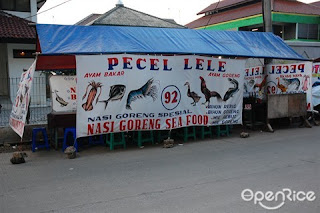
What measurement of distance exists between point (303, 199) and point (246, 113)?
6.56 metres

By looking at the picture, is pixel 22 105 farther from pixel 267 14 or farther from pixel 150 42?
pixel 267 14

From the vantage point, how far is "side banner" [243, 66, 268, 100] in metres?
11.6

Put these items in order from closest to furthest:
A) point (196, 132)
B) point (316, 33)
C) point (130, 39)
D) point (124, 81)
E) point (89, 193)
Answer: point (89, 193) → point (124, 81) → point (130, 39) → point (196, 132) → point (316, 33)

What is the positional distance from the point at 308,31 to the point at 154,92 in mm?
26040

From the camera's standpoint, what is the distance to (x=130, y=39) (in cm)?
871

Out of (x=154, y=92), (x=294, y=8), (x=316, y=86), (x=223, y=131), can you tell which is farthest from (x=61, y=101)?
(x=294, y=8)

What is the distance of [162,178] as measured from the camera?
5.78 m

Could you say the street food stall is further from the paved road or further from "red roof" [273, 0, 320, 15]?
"red roof" [273, 0, 320, 15]

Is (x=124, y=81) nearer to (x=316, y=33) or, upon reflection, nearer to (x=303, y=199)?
(x=303, y=199)

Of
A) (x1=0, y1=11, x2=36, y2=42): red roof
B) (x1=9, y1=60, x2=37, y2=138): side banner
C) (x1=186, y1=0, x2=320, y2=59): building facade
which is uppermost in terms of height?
(x1=186, y1=0, x2=320, y2=59): building facade

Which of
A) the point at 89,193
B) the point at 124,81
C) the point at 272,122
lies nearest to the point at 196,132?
the point at 124,81

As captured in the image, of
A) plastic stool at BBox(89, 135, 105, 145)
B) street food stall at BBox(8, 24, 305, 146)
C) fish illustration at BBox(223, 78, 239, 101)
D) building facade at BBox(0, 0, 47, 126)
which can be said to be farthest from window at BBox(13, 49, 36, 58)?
fish illustration at BBox(223, 78, 239, 101)

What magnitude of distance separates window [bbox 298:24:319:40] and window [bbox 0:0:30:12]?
2301 cm

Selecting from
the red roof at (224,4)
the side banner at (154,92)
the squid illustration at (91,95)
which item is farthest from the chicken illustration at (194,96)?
the red roof at (224,4)
